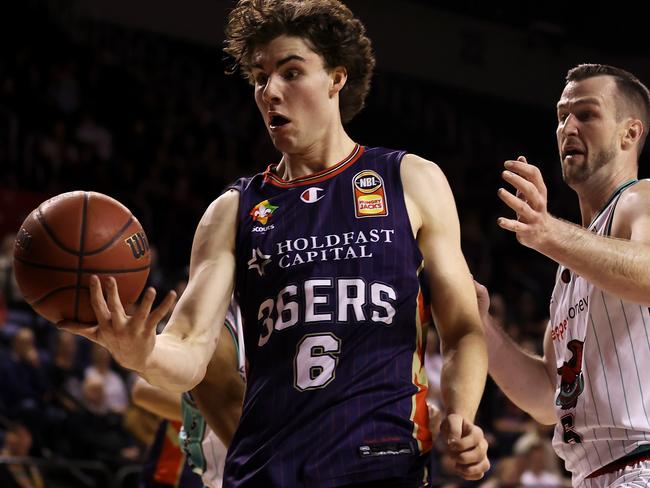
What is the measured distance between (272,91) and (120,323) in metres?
1.03

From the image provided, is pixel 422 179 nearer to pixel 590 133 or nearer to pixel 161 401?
pixel 590 133

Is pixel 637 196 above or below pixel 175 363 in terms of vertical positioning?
above

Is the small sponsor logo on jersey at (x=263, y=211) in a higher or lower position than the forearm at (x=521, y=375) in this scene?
higher

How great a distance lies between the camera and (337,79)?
3529 millimetres

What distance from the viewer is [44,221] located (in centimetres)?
290

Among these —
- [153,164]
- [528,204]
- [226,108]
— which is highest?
[226,108]

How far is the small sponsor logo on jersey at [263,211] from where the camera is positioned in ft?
11.1

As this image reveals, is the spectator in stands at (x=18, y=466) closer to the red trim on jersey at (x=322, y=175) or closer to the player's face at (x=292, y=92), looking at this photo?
the red trim on jersey at (x=322, y=175)

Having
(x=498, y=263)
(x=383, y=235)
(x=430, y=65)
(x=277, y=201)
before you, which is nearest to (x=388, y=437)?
(x=383, y=235)

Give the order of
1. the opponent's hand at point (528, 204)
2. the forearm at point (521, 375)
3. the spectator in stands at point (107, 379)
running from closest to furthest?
1. the opponent's hand at point (528, 204)
2. the forearm at point (521, 375)
3. the spectator in stands at point (107, 379)

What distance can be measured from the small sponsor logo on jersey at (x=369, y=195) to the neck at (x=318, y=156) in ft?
0.44

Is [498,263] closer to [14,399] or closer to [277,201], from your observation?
→ [14,399]

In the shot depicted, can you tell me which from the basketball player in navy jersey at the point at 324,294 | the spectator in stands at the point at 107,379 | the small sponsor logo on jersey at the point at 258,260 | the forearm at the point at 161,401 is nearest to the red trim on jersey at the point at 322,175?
the basketball player in navy jersey at the point at 324,294

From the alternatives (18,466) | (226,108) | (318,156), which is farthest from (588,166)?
(226,108)
